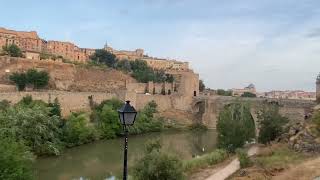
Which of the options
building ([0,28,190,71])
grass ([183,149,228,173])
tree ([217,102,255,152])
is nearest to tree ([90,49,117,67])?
building ([0,28,190,71])

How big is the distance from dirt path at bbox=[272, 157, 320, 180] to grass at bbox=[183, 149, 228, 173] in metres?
5.47

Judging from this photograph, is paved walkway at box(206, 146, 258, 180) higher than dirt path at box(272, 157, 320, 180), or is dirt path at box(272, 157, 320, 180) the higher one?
dirt path at box(272, 157, 320, 180)

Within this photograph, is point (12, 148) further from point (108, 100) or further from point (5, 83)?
point (5, 83)

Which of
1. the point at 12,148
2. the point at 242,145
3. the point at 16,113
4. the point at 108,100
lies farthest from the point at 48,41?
the point at 12,148

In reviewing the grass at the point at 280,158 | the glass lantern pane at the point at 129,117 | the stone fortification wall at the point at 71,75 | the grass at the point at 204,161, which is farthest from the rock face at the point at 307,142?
the stone fortification wall at the point at 71,75

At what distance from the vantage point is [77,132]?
117 feet

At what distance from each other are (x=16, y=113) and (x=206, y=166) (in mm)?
14163

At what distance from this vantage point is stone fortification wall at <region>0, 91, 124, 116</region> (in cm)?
3997

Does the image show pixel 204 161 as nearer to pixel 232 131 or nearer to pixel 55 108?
pixel 232 131

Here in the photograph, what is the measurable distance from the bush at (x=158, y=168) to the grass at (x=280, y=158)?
5.70m

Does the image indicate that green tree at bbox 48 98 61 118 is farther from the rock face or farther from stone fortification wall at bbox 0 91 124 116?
the rock face

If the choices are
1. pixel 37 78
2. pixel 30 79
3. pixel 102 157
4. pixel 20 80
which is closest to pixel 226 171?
pixel 102 157

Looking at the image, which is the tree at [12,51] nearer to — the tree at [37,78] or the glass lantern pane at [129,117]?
the tree at [37,78]

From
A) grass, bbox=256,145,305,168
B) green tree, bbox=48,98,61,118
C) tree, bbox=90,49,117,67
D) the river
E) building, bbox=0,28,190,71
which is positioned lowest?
the river
